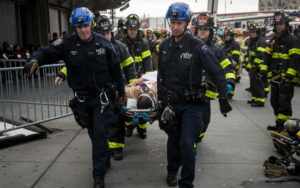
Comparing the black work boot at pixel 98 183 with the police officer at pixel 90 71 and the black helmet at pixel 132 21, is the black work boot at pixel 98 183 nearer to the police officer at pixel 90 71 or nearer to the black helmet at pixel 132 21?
the police officer at pixel 90 71

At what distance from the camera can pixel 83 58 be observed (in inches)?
137

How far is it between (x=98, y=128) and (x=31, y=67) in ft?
3.30

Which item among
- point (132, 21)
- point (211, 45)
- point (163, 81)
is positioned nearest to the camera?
point (163, 81)

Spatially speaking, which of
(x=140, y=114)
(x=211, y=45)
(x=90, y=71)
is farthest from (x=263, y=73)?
(x=90, y=71)

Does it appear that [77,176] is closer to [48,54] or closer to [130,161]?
[130,161]

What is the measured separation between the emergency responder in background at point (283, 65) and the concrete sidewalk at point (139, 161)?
2.07ft

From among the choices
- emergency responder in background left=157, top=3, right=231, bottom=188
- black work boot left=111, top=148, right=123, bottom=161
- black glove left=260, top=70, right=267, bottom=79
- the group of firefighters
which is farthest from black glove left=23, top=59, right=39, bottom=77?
black glove left=260, top=70, right=267, bottom=79

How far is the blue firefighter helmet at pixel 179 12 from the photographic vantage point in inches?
130

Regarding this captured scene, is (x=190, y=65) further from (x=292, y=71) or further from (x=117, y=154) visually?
(x=292, y=71)

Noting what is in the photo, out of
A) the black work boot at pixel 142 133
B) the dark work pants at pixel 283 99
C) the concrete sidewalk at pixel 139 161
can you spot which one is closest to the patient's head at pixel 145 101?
the concrete sidewalk at pixel 139 161

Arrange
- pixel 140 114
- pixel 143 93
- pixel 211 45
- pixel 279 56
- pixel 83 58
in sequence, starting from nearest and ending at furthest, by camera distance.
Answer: pixel 83 58, pixel 140 114, pixel 143 93, pixel 211 45, pixel 279 56

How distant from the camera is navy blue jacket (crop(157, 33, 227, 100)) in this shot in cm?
334

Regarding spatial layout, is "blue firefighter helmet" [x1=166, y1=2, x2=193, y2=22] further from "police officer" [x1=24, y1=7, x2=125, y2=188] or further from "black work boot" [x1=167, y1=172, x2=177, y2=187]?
"black work boot" [x1=167, y1=172, x2=177, y2=187]

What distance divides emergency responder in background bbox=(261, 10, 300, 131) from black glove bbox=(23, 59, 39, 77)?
4148 mm
